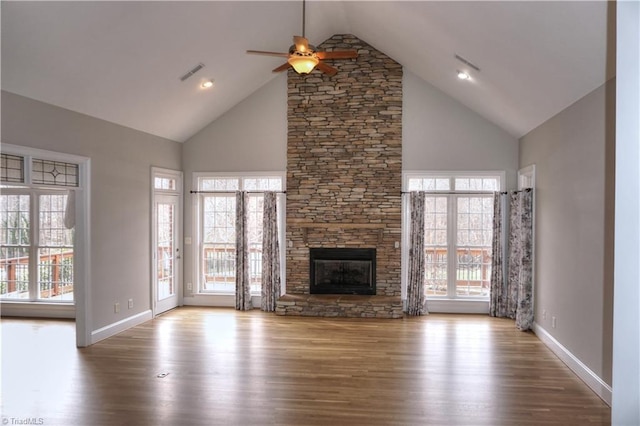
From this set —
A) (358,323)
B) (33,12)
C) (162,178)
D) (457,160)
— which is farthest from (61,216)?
(457,160)

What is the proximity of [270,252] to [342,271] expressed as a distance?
4.21 ft

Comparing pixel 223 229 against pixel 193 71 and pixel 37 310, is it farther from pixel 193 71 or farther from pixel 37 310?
pixel 37 310

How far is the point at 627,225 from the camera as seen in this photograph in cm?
228

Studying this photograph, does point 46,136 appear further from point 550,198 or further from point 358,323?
point 550,198

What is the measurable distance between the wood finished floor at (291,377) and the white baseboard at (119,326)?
6.1 inches

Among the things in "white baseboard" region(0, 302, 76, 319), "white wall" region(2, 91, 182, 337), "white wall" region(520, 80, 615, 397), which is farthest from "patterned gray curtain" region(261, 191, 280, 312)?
"white wall" region(520, 80, 615, 397)

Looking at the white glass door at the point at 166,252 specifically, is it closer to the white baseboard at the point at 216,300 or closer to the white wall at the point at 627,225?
the white baseboard at the point at 216,300

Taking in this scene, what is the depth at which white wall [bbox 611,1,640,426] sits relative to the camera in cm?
224

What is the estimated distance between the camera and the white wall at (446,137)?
7.40 meters

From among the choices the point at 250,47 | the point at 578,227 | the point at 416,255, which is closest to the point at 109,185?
the point at 250,47

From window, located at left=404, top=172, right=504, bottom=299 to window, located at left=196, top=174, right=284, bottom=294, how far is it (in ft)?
8.75

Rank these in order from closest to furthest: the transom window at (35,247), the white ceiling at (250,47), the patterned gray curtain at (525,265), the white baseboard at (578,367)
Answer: the white ceiling at (250,47), the white baseboard at (578,367), the patterned gray curtain at (525,265), the transom window at (35,247)

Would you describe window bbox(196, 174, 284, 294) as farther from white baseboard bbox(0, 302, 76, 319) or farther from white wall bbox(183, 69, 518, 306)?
white baseboard bbox(0, 302, 76, 319)

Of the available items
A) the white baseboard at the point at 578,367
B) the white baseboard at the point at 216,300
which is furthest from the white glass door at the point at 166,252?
the white baseboard at the point at 578,367
